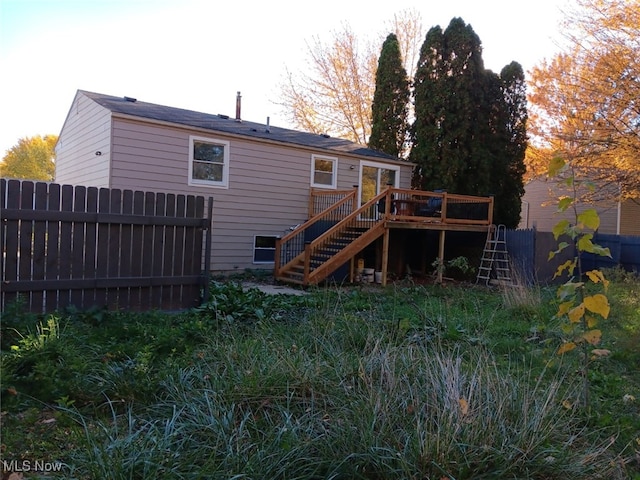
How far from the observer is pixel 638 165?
39.6 feet

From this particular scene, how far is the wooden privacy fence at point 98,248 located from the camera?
15.4 feet

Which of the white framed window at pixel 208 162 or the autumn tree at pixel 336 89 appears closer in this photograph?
the white framed window at pixel 208 162

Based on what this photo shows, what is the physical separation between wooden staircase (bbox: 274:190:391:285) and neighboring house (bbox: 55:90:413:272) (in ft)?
3.86

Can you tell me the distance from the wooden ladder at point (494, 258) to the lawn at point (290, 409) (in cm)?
797

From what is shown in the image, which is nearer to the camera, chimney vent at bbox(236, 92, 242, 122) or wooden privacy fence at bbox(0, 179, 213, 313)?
wooden privacy fence at bbox(0, 179, 213, 313)

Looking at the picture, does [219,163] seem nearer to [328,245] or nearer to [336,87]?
[328,245]

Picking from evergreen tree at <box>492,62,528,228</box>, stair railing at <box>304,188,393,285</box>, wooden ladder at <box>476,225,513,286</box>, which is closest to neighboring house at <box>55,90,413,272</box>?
stair railing at <box>304,188,393,285</box>

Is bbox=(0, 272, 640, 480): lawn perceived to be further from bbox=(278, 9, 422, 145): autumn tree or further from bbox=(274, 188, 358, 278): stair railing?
bbox=(278, 9, 422, 145): autumn tree

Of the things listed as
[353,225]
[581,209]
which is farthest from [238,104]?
[581,209]

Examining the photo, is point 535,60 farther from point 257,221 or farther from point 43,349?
point 43,349

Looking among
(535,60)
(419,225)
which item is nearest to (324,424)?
(419,225)

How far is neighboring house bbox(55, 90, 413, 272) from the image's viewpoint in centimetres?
1004

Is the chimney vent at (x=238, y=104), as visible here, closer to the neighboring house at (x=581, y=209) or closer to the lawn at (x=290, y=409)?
the neighboring house at (x=581, y=209)
